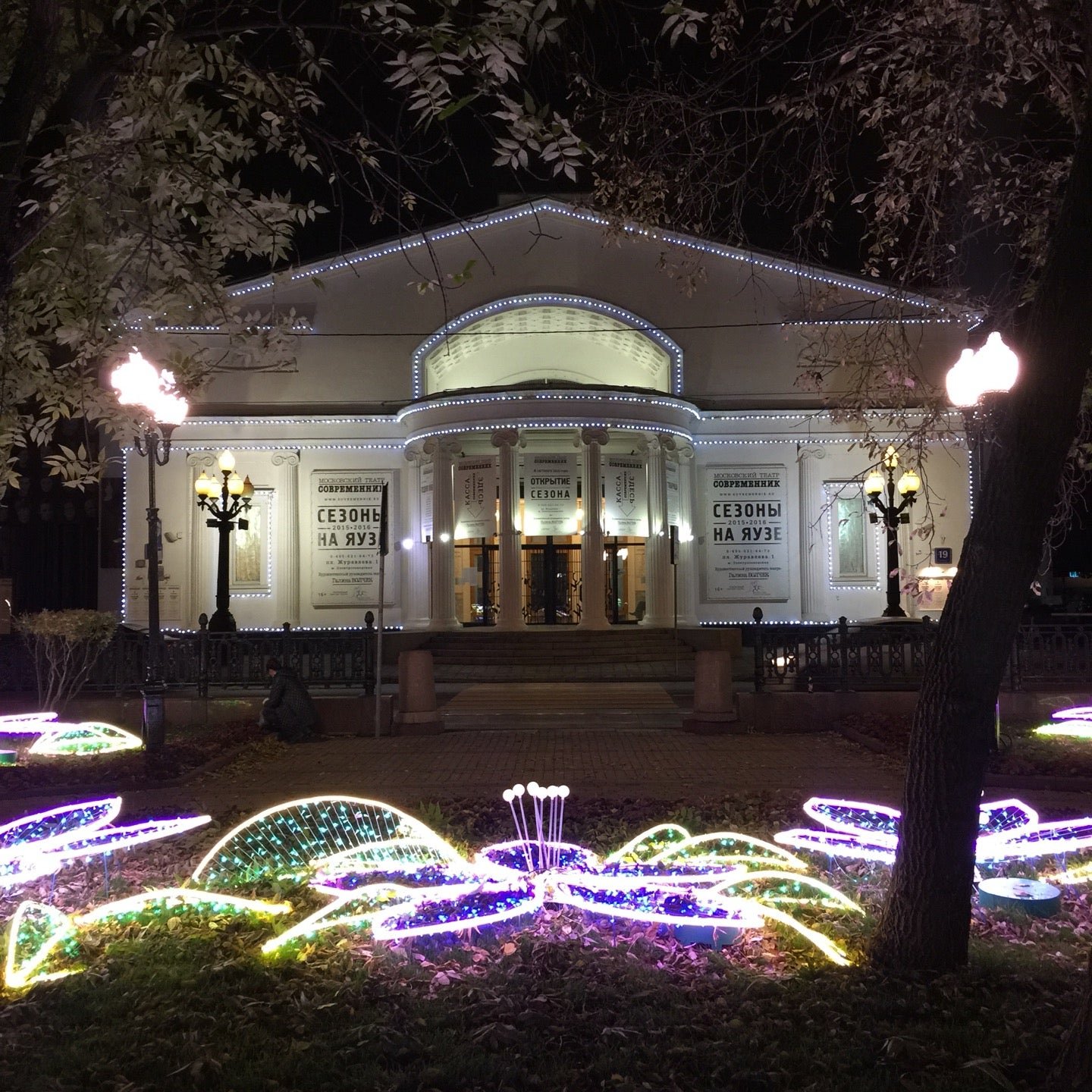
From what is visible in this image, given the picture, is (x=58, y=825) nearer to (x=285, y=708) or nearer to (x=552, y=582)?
(x=285, y=708)

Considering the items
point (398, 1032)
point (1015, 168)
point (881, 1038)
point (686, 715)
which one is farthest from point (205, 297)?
point (686, 715)

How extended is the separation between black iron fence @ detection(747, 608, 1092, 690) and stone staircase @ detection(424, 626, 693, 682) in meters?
5.96

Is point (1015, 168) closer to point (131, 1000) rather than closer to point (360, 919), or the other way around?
point (360, 919)

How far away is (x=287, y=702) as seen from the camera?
14336mm

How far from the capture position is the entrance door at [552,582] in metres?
29.9

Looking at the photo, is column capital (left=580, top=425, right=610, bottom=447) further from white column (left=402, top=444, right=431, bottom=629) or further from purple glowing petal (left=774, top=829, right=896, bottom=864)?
purple glowing petal (left=774, top=829, right=896, bottom=864)

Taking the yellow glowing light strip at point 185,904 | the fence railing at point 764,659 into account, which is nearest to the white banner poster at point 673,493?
the fence railing at point 764,659

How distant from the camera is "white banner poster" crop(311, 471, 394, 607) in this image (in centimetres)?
2889

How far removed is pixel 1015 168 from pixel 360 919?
320 inches

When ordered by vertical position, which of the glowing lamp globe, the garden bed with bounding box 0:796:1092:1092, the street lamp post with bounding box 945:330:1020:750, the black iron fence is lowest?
the garden bed with bounding box 0:796:1092:1092

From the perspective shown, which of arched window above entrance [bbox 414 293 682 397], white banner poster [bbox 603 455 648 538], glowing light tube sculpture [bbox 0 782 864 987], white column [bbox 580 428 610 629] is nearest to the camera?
glowing light tube sculpture [bbox 0 782 864 987]

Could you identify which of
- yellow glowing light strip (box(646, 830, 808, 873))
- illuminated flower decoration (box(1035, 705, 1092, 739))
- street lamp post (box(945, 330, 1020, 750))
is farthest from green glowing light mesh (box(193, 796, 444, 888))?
illuminated flower decoration (box(1035, 705, 1092, 739))

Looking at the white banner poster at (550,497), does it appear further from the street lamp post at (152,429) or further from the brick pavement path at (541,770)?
the street lamp post at (152,429)

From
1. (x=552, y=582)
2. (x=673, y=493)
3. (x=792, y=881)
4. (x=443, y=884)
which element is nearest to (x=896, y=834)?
(x=792, y=881)
